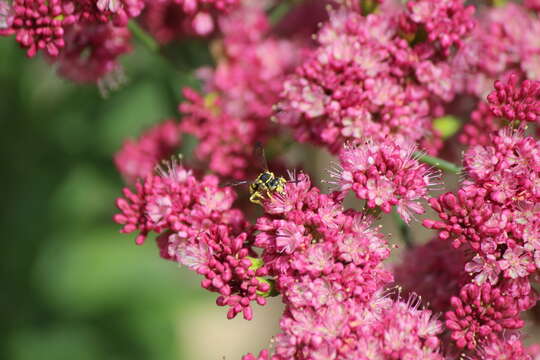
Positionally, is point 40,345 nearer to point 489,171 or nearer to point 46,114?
point 46,114

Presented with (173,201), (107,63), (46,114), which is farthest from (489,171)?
(46,114)

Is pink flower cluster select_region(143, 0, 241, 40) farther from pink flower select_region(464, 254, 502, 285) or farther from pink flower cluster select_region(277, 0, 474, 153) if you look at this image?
pink flower select_region(464, 254, 502, 285)

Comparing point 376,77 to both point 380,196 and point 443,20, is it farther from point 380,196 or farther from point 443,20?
point 380,196

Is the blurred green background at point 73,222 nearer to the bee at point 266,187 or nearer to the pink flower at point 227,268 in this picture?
the bee at point 266,187

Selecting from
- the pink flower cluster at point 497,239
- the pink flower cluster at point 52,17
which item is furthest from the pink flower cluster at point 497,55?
the pink flower cluster at point 52,17

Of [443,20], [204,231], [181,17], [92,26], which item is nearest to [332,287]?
[204,231]

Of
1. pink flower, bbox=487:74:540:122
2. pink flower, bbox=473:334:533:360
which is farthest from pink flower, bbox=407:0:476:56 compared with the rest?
pink flower, bbox=473:334:533:360
